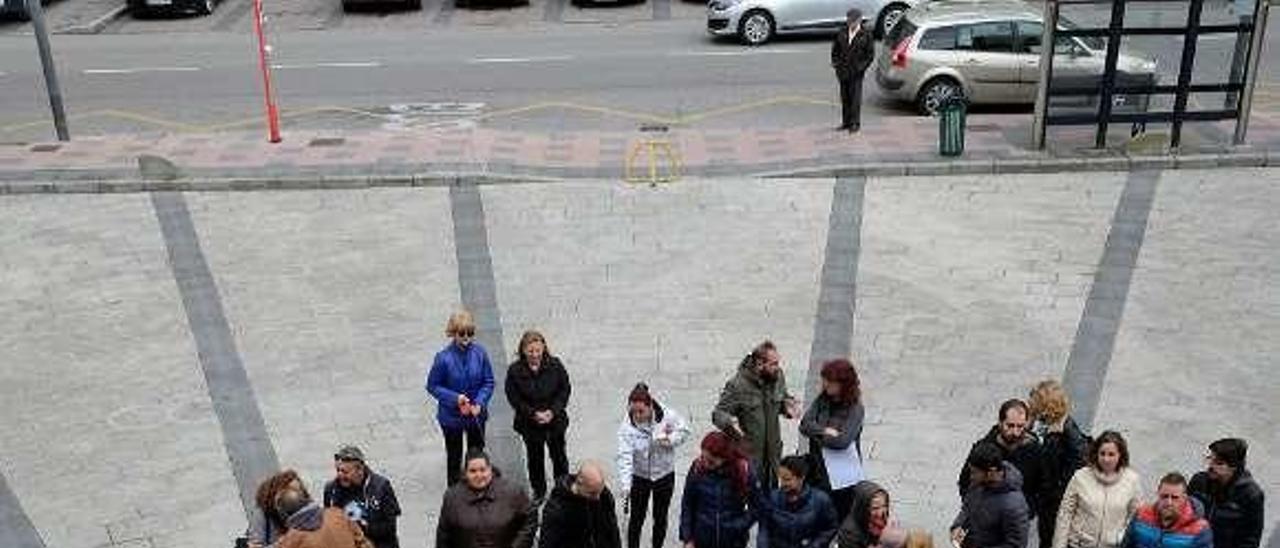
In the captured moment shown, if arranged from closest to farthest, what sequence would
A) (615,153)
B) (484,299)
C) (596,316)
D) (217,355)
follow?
(217,355)
(596,316)
(484,299)
(615,153)

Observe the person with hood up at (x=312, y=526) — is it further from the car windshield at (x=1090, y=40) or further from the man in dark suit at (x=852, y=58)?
the car windshield at (x=1090, y=40)

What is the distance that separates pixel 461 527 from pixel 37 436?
506cm

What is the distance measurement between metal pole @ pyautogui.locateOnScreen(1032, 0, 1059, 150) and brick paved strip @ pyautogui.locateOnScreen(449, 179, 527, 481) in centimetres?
687

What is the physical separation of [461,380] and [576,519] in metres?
1.99

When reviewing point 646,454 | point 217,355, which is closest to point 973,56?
point 217,355

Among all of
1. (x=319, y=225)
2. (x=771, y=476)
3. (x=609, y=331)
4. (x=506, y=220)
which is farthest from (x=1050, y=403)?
(x=319, y=225)

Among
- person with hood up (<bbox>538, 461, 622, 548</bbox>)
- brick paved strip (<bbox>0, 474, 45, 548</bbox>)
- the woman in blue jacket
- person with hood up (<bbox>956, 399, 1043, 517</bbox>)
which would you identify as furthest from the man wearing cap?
person with hood up (<bbox>956, 399, 1043, 517</bbox>)

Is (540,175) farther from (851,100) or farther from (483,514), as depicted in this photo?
(483,514)

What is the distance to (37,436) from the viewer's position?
10.4 meters

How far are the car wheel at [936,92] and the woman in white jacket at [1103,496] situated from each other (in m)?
11.6

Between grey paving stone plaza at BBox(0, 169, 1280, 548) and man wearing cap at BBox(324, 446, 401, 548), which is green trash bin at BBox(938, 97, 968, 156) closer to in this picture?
grey paving stone plaza at BBox(0, 169, 1280, 548)

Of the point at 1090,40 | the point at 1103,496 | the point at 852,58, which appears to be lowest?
the point at 1103,496

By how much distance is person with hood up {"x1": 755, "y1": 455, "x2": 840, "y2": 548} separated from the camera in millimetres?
7102

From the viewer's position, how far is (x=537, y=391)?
8.54m
